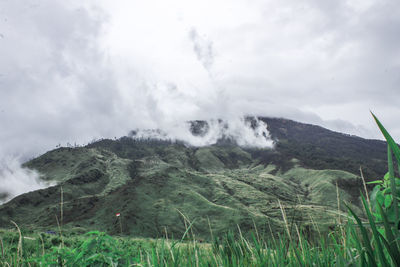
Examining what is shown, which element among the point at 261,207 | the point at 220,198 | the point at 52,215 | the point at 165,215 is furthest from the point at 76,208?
the point at 261,207

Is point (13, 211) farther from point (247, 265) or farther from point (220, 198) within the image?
point (247, 265)

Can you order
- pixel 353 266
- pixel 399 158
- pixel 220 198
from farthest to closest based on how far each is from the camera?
pixel 220 198
pixel 353 266
pixel 399 158

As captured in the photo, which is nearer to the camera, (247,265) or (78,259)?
(247,265)

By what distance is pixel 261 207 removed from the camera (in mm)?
163250

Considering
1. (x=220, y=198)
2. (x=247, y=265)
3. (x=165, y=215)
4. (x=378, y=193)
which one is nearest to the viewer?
(x=378, y=193)

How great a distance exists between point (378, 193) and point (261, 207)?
173 metres

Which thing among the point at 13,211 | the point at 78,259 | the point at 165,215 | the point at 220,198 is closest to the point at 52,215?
the point at 13,211

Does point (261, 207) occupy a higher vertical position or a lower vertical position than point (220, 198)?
lower

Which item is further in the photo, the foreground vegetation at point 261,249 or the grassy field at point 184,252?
the grassy field at point 184,252

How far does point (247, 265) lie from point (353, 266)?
153 centimetres

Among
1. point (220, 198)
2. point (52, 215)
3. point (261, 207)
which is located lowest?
point (261, 207)

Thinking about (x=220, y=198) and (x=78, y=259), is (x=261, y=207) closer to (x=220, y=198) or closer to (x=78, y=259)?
(x=220, y=198)

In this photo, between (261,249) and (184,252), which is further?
(184,252)

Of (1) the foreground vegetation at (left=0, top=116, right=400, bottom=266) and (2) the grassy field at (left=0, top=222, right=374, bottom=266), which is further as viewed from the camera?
(2) the grassy field at (left=0, top=222, right=374, bottom=266)
